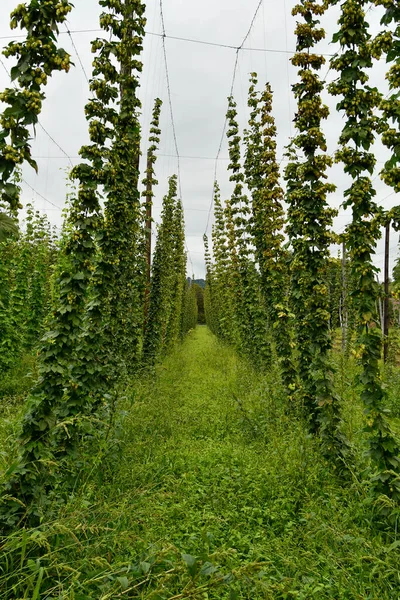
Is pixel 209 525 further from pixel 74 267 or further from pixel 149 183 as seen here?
pixel 149 183

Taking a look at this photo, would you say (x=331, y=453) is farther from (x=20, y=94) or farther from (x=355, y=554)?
(x=20, y=94)

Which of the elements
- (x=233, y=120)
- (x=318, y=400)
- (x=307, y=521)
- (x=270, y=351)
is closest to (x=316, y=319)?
(x=318, y=400)

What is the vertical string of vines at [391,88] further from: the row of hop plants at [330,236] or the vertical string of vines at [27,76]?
the vertical string of vines at [27,76]

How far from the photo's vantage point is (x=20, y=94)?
272cm

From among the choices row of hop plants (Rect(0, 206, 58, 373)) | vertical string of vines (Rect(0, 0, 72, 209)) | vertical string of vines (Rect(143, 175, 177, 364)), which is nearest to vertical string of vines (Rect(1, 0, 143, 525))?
vertical string of vines (Rect(0, 0, 72, 209))

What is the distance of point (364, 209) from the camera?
3912mm

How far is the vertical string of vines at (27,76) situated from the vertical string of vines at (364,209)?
120 inches

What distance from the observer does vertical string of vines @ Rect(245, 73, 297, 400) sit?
697 centimetres

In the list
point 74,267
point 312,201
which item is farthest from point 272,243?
point 74,267

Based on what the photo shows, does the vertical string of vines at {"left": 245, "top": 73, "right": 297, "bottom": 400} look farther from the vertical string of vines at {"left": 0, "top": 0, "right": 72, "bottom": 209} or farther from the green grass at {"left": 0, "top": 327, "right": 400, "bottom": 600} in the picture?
the vertical string of vines at {"left": 0, "top": 0, "right": 72, "bottom": 209}

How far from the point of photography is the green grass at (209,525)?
7.63 feet

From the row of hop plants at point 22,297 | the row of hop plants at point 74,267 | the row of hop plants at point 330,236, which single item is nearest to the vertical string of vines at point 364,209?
the row of hop plants at point 330,236

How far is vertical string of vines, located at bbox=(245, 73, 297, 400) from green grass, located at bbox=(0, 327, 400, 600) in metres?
0.87

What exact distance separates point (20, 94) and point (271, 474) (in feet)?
16.3
